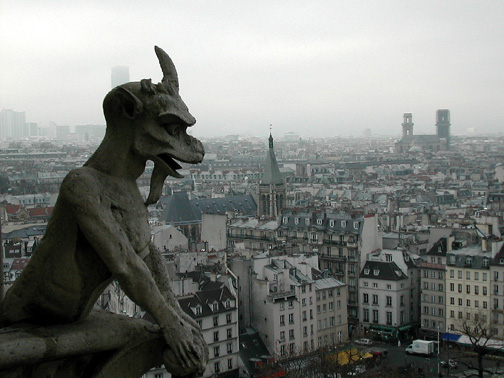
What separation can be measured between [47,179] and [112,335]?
74.4 meters

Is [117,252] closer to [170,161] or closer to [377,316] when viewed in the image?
[170,161]

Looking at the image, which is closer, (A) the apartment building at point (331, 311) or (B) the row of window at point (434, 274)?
(A) the apartment building at point (331, 311)

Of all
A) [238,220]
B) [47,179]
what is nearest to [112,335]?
[238,220]

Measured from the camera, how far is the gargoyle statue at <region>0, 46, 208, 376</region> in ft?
10.0

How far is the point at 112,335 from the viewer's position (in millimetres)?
3232

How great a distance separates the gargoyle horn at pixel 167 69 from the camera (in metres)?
3.35

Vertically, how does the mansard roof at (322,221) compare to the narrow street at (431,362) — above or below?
above

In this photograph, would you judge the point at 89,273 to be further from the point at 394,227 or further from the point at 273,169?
the point at 273,169

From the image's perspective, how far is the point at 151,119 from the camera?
3207 mm

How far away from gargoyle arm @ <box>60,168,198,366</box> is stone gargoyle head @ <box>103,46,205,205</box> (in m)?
0.23

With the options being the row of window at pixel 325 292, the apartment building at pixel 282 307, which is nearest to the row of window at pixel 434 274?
the row of window at pixel 325 292

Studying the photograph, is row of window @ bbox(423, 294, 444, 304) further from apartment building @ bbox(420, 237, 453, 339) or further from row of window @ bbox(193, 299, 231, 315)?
row of window @ bbox(193, 299, 231, 315)

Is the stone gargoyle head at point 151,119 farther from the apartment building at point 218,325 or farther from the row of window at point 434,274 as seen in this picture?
the row of window at point 434,274

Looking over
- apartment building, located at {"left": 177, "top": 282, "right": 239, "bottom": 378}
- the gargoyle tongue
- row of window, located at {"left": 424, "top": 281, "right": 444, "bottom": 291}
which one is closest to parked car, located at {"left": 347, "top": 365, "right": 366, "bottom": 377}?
apartment building, located at {"left": 177, "top": 282, "right": 239, "bottom": 378}
